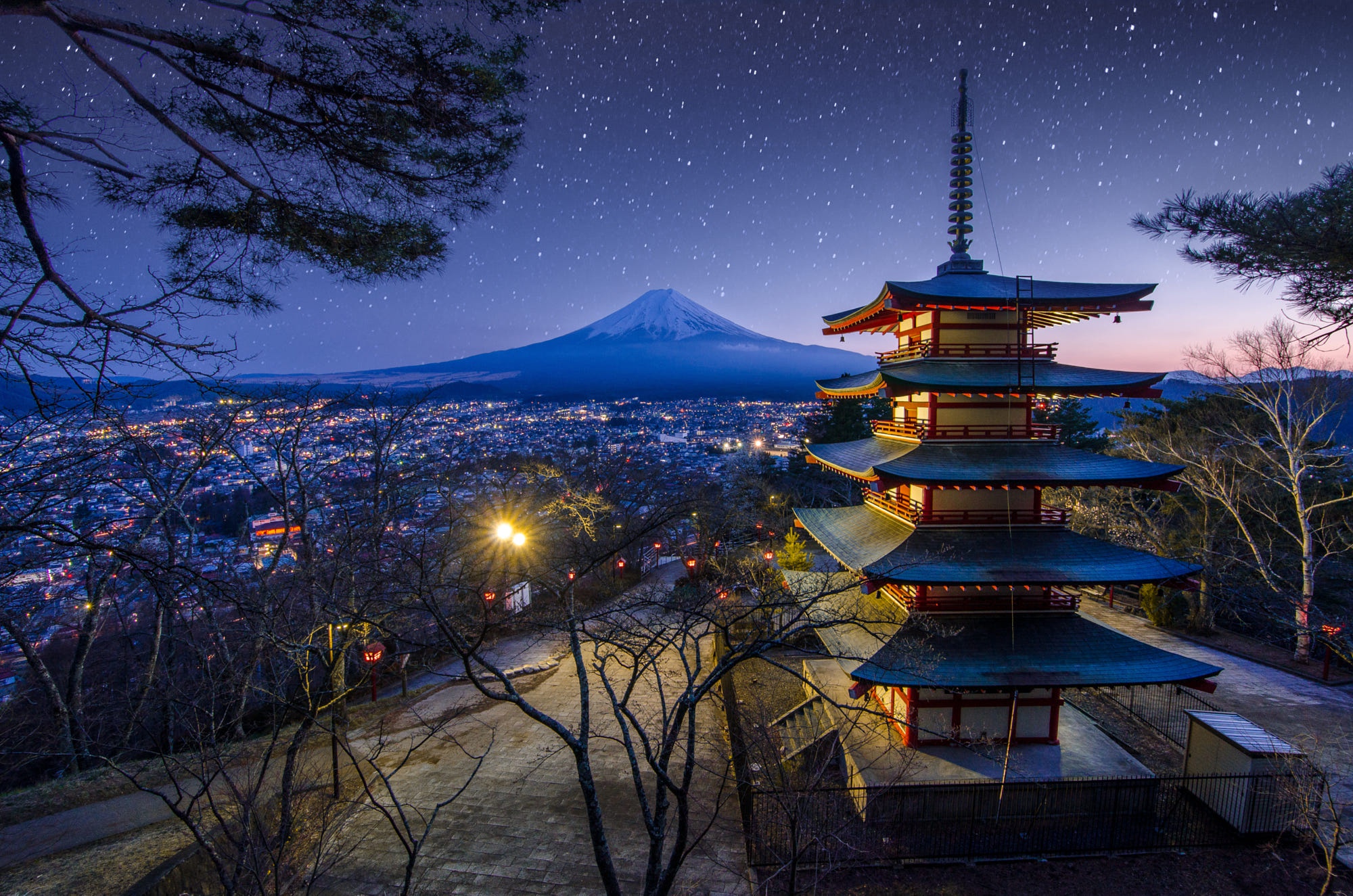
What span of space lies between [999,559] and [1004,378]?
3.46 m

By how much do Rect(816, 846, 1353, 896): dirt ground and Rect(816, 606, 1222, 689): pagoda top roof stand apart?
2658 millimetres

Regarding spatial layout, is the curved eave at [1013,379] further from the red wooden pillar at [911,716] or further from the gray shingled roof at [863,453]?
the red wooden pillar at [911,716]

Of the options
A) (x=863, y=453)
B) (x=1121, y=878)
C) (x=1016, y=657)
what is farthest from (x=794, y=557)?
(x=1121, y=878)

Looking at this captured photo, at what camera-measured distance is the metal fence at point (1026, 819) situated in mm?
8633

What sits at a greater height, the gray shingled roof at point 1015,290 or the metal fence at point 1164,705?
the gray shingled roof at point 1015,290

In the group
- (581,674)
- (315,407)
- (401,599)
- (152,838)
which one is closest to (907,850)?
(581,674)

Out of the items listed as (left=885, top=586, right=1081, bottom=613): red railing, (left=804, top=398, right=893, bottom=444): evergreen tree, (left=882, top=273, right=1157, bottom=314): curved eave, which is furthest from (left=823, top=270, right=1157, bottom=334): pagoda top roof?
(left=804, top=398, right=893, bottom=444): evergreen tree

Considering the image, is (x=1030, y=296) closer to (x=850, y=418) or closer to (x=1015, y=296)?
(x=1015, y=296)

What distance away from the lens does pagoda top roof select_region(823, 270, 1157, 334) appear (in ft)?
33.9

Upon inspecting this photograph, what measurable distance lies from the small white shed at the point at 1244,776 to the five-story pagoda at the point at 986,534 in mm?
1741

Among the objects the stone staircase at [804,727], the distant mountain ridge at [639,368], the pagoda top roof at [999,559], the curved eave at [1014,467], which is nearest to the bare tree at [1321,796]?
the pagoda top roof at [999,559]

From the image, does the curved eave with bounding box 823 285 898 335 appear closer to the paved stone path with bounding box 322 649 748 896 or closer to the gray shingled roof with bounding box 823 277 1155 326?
the gray shingled roof with bounding box 823 277 1155 326

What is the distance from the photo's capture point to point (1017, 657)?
9289 millimetres

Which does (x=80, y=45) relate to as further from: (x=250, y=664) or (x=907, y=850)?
(x=907, y=850)
